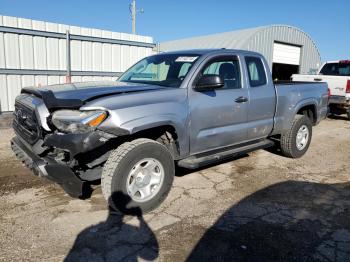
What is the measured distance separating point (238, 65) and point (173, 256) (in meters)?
3.12

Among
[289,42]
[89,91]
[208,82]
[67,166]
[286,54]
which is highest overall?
[289,42]

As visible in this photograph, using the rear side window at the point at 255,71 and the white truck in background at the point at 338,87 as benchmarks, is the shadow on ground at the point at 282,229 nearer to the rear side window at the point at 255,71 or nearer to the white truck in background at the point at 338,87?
the rear side window at the point at 255,71

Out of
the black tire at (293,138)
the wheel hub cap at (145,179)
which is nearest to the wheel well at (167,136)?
the wheel hub cap at (145,179)

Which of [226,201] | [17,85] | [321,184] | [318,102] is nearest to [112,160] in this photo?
[226,201]

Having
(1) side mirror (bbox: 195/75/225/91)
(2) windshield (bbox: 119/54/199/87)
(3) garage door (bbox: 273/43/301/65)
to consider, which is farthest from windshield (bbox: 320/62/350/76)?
(1) side mirror (bbox: 195/75/225/91)

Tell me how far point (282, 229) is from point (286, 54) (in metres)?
17.9

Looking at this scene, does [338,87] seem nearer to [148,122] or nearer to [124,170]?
[148,122]

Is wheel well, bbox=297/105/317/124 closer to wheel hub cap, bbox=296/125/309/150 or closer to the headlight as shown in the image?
wheel hub cap, bbox=296/125/309/150

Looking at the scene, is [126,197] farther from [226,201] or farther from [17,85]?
[17,85]

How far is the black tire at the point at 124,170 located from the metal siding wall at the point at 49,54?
6.75m

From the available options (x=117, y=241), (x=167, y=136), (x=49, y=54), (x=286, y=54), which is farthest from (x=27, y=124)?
(x=286, y=54)

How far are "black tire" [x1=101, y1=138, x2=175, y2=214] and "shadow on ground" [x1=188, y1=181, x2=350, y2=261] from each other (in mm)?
879

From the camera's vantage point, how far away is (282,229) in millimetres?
3557

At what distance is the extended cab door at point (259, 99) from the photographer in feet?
16.9
